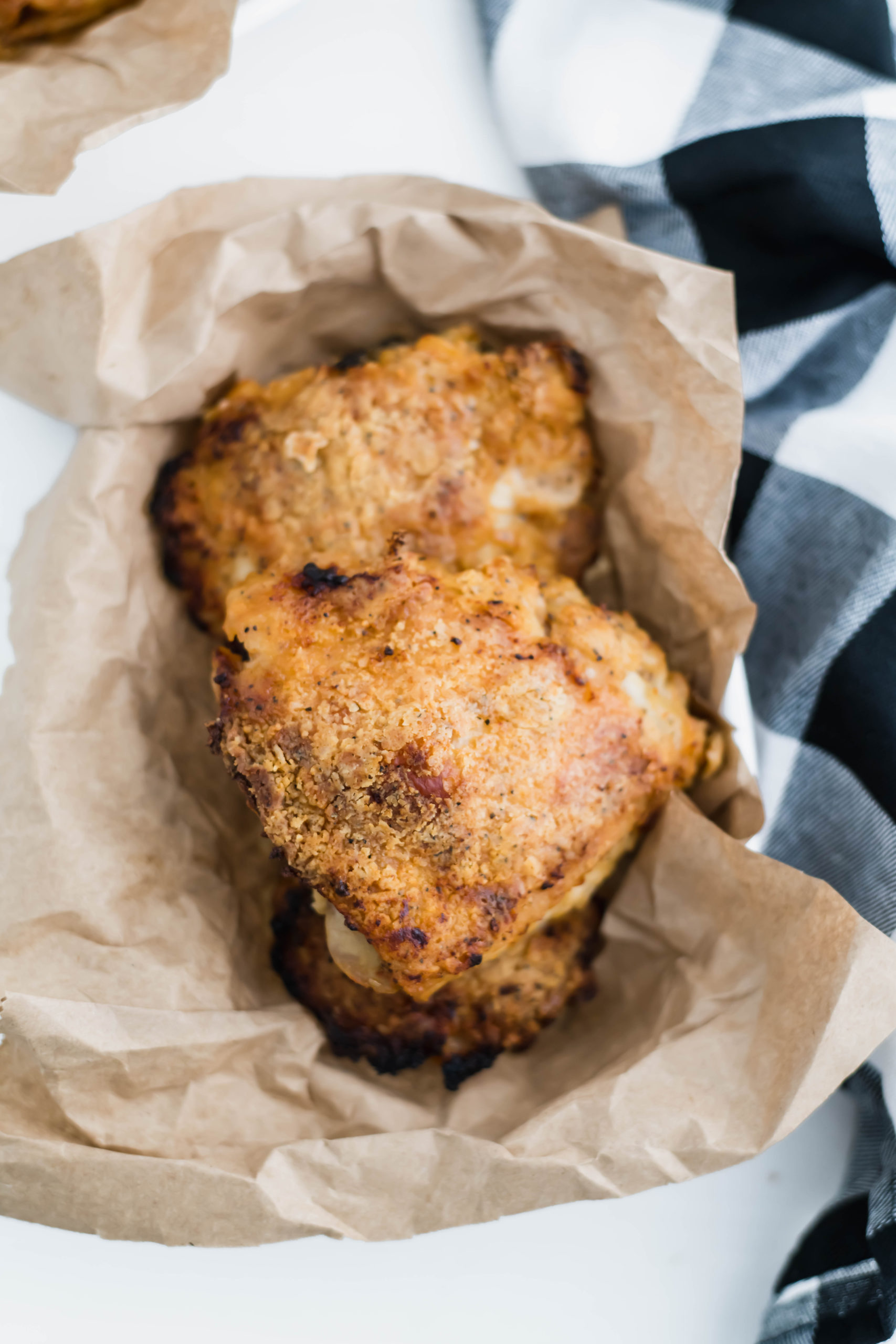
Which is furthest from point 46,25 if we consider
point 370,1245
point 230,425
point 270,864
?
point 370,1245

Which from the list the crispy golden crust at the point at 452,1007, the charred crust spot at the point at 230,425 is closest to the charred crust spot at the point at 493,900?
the crispy golden crust at the point at 452,1007

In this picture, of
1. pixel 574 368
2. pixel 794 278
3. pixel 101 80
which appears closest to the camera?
pixel 101 80

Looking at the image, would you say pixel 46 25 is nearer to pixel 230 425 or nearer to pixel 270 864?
pixel 230 425

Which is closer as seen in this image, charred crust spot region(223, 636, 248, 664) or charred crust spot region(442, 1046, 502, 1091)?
charred crust spot region(223, 636, 248, 664)

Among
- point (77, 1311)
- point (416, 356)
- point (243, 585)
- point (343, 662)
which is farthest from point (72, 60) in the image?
point (77, 1311)

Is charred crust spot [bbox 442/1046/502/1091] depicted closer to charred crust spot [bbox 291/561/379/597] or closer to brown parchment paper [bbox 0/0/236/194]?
charred crust spot [bbox 291/561/379/597]

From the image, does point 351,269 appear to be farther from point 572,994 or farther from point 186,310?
point 572,994

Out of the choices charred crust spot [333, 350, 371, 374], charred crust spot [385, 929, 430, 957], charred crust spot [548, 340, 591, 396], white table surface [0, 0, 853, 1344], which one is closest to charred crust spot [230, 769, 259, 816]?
charred crust spot [385, 929, 430, 957]
